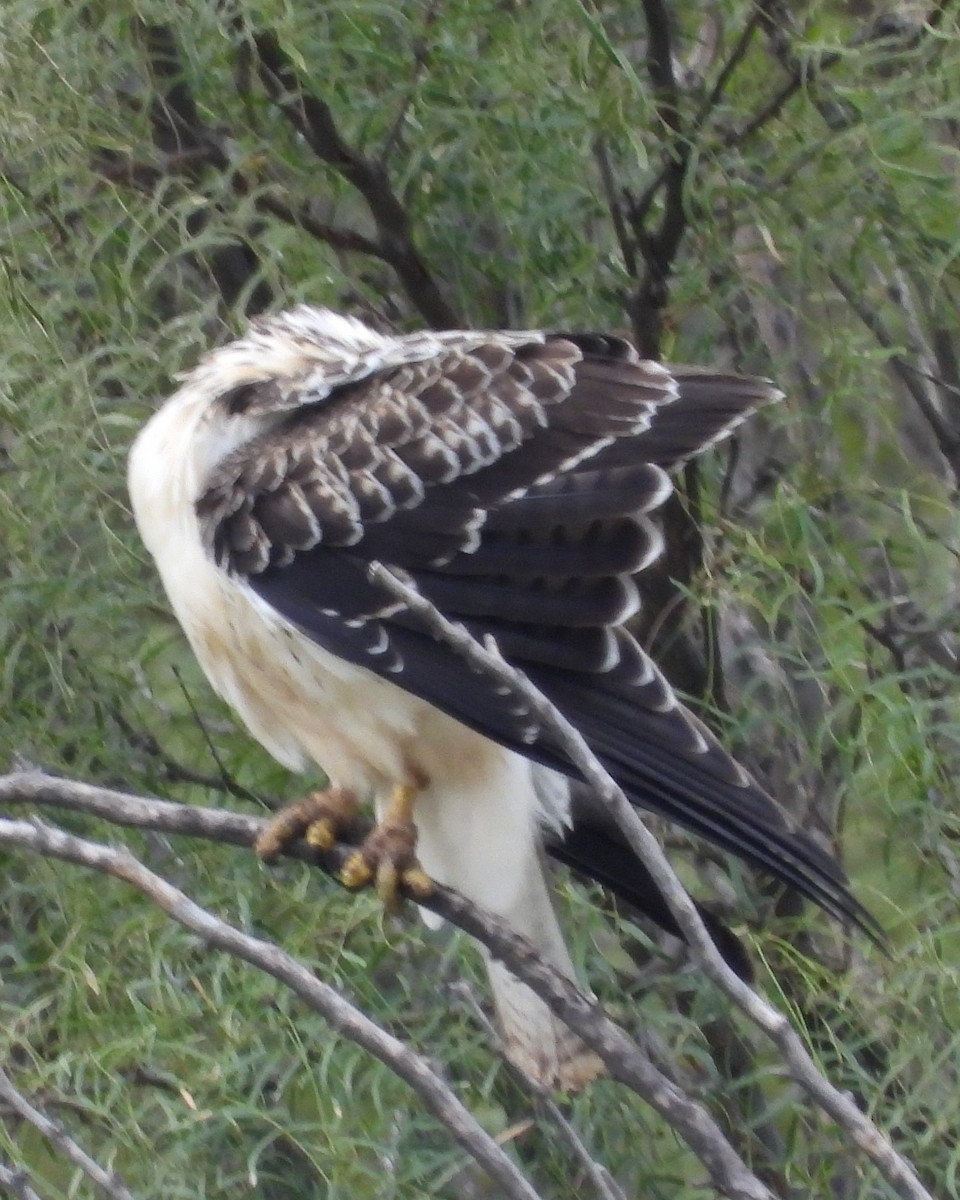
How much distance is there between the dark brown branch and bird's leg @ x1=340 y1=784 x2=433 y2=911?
96 cm

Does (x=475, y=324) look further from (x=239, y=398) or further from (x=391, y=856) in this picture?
(x=391, y=856)

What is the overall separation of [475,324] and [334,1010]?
71.4 inches

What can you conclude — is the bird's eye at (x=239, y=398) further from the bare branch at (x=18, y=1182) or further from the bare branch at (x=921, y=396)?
the bare branch at (x=18, y=1182)

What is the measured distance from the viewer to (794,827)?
2.34 metres

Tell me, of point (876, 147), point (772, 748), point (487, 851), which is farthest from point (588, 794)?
point (876, 147)

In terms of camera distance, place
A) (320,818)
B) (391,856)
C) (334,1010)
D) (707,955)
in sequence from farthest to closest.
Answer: (320,818) < (391,856) < (334,1010) < (707,955)

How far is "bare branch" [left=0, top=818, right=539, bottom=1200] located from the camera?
1785 mm

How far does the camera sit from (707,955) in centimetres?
175

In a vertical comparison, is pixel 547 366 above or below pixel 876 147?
below

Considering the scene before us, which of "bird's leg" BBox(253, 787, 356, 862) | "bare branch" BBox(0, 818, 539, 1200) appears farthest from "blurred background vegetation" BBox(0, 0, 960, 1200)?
"bare branch" BBox(0, 818, 539, 1200)

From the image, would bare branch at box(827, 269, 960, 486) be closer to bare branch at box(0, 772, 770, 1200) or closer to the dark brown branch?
the dark brown branch

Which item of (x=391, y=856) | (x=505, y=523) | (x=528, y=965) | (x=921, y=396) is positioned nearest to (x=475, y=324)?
(x=921, y=396)

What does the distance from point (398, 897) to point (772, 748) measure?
914mm

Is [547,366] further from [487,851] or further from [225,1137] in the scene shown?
[225,1137]
